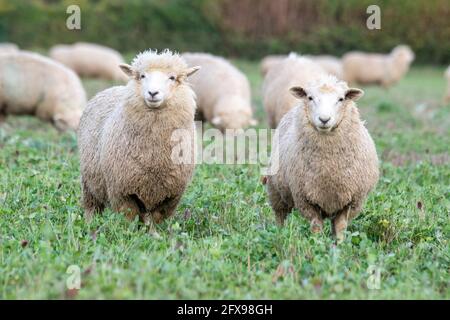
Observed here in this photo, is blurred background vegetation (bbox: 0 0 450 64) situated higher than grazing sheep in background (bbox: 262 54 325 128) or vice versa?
blurred background vegetation (bbox: 0 0 450 64)

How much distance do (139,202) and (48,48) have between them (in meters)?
26.2

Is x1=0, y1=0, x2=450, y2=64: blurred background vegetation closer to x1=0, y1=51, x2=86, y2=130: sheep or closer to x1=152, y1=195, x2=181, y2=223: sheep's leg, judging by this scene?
x1=0, y1=51, x2=86, y2=130: sheep

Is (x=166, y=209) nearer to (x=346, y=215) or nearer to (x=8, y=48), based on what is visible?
(x=346, y=215)

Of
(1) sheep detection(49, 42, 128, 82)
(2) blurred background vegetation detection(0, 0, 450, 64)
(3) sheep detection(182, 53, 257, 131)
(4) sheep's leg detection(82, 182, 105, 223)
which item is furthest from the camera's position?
(2) blurred background vegetation detection(0, 0, 450, 64)

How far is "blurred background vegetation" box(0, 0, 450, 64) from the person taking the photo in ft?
107

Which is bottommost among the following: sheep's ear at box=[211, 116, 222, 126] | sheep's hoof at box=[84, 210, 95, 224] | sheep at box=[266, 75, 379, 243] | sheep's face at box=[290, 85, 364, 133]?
sheep's hoof at box=[84, 210, 95, 224]

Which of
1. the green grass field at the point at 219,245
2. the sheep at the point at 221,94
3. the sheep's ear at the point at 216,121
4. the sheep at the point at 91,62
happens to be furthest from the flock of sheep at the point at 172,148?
the sheep at the point at 91,62

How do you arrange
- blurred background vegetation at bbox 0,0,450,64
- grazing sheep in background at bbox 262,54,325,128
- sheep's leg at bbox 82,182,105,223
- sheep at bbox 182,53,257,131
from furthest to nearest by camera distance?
1. blurred background vegetation at bbox 0,0,450,64
2. sheep at bbox 182,53,257,131
3. grazing sheep in background at bbox 262,54,325,128
4. sheep's leg at bbox 82,182,105,223

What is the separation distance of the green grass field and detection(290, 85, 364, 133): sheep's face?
0.75 metres

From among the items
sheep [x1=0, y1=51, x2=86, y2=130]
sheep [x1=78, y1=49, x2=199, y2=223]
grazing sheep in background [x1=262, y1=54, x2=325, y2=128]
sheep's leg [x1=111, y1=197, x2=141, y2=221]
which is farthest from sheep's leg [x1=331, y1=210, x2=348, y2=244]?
sheep [x1=0, y1=51, x2=86, y2=130]

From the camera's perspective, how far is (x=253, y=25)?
33906mm

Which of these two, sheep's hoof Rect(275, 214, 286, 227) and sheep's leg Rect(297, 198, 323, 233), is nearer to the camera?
sheep's leg Rect(297, 198, 323, 233)

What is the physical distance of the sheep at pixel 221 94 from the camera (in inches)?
466
